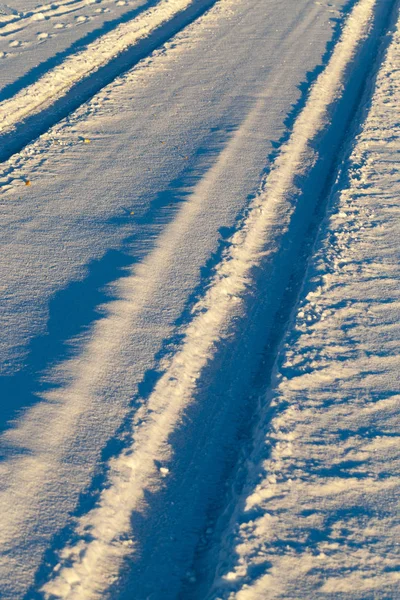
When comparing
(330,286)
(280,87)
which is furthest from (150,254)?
(280,87)

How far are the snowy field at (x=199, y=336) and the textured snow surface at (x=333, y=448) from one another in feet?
0.04

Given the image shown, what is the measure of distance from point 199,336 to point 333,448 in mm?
1401

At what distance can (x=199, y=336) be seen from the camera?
5266 millimetres

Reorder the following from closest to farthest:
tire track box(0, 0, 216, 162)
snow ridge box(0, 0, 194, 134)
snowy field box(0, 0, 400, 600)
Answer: snowy field box(0, 0, 400, 600), tire track box(0, 0, 216, 162), snow ridge box(0, 0, 194, 134)

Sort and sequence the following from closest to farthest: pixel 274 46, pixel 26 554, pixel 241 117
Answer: pixel 26 554 → pixel 241 117 → pixel 274 46

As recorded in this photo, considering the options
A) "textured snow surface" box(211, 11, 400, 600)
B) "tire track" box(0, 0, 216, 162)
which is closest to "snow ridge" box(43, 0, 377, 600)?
"textured snow surface" box(211, 11, 400, 600)

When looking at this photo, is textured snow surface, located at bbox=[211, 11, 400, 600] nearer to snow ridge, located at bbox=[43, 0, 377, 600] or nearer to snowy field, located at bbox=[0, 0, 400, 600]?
snowy field, located at bbox=[0, 0, 400, 600]

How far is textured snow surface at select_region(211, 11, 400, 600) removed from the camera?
3.62 m

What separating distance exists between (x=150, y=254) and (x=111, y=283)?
0.52 meters

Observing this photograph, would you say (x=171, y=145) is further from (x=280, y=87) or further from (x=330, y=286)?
(x=330, y=286)

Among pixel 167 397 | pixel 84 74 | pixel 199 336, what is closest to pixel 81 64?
pixel 84 74

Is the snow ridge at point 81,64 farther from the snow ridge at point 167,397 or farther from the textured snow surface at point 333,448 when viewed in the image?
the textured snow surface at point 333,448

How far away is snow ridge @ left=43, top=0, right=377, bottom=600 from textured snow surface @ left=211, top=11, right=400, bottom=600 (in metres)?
0.55

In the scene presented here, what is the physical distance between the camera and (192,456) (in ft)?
14.4
